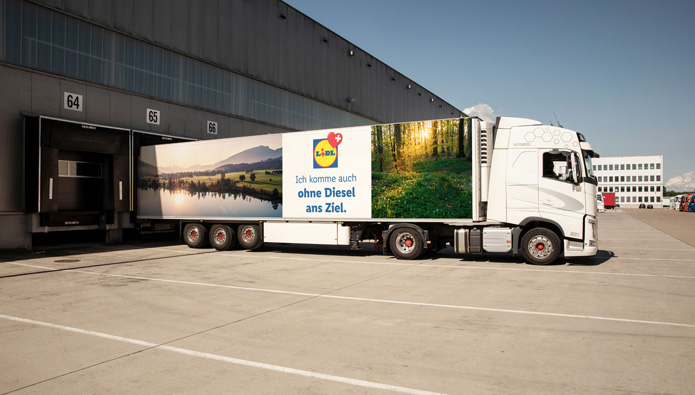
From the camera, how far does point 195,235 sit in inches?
698

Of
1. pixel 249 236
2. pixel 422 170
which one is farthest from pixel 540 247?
pixel 249 236

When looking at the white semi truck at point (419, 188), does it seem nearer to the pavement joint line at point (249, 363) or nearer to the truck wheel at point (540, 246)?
the truck wheel at point (540, 246)

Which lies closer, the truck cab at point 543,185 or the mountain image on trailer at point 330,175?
the truck cab at point 543,185

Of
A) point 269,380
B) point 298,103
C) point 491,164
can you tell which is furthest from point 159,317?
point 298,103

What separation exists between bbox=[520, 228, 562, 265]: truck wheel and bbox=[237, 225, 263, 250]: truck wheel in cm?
878

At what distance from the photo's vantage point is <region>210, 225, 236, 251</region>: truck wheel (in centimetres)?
1688

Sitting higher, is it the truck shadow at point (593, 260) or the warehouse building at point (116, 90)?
the warehouse building at point (116, 90)

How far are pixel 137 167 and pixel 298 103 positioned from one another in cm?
1420

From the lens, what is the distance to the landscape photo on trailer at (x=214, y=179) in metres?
15.8

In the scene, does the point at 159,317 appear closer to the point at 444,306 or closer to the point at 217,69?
the point at 444,306

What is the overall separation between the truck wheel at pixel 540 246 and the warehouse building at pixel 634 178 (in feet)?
426

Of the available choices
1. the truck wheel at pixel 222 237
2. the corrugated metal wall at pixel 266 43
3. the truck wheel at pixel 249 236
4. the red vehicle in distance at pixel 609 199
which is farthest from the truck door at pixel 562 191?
the red vehicle in distance at pixel 609 199

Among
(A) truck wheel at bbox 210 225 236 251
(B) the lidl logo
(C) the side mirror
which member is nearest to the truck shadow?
(C) the side mirror

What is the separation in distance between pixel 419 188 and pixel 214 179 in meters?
7.82
